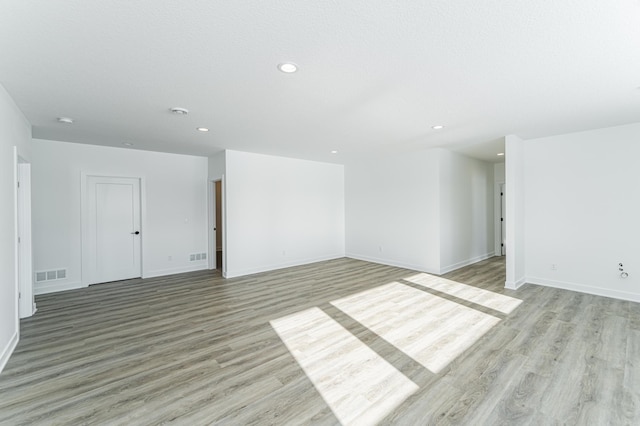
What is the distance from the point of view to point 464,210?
6.28 meters

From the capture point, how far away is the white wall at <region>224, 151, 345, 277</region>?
565cm

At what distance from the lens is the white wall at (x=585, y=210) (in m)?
4.06

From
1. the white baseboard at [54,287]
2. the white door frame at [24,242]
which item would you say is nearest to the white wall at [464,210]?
the white door frame at [24,242]

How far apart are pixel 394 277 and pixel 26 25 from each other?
5468 millimetres

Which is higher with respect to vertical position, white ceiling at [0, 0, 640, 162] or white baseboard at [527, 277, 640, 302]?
white ceiling at [0, 0, 640, 162]

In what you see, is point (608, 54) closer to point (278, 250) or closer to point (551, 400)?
point (551, 400)

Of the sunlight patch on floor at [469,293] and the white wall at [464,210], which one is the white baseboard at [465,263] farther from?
the sunlight patch on floor at [469,293]

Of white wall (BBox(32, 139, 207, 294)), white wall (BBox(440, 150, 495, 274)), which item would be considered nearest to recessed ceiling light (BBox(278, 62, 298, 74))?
white wall (BBox(440, 150, 495, 274))

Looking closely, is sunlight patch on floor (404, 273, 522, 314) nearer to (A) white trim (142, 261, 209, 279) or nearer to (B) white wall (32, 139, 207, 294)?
(A) white trim (142, 261, 209, 279)

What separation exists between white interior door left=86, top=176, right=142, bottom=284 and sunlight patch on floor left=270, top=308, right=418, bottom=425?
155 inches

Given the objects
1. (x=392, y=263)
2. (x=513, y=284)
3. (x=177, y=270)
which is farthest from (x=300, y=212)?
(x=513, y=284)

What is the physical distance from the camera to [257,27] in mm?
1753

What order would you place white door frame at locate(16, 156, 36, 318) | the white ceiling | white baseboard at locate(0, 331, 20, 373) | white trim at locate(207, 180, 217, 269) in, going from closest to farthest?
the white ceiling → white baseboard at locate(0, 331, 20, 373) → white door frame at locate(16, 156, 36, 318) → white trim at locate(207, 180, 217, 269)

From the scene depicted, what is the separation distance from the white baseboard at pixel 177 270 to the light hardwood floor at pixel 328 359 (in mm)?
1257
